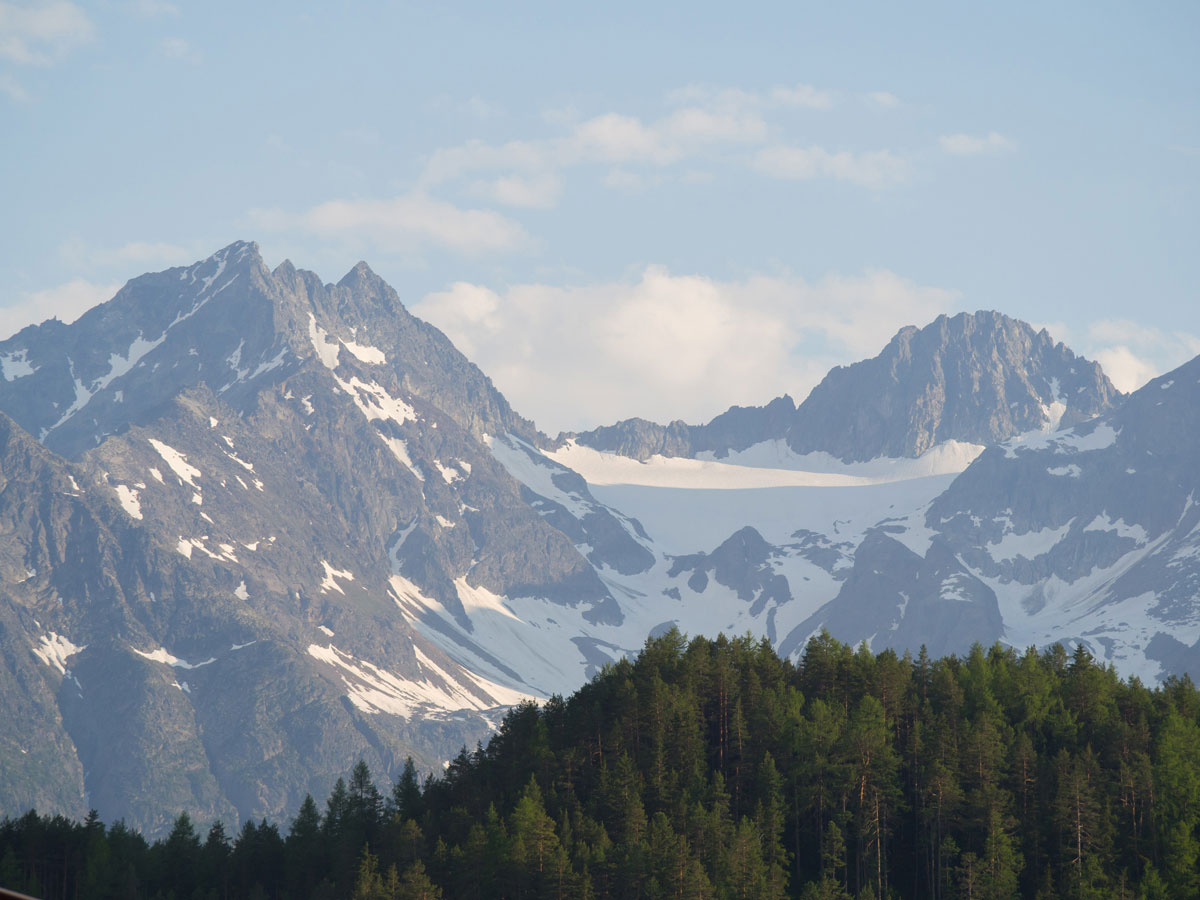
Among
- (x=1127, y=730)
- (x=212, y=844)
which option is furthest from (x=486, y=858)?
(x=1127, y=730)

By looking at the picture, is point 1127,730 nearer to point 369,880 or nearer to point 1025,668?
point 1025,668

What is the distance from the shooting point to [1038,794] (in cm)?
14612

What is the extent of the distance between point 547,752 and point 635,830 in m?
20.8

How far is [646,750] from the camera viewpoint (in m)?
158

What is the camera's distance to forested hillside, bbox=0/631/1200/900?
135750 mm

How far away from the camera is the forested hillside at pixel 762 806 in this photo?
135750 mm

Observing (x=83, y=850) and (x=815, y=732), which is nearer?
(x=815, y=732)

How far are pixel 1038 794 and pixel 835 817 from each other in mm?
18379

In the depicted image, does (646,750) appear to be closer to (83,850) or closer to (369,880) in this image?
(369,880)

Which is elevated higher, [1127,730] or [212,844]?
[1127,730]

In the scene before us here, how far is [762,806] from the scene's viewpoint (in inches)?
5728

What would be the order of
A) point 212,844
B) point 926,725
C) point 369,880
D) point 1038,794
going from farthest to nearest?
point 212,844, point 926,725, point 1038,794, point 369,880

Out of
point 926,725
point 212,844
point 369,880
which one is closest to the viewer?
point 369,880

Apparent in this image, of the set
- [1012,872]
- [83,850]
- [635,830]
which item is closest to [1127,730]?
[1012,872]
